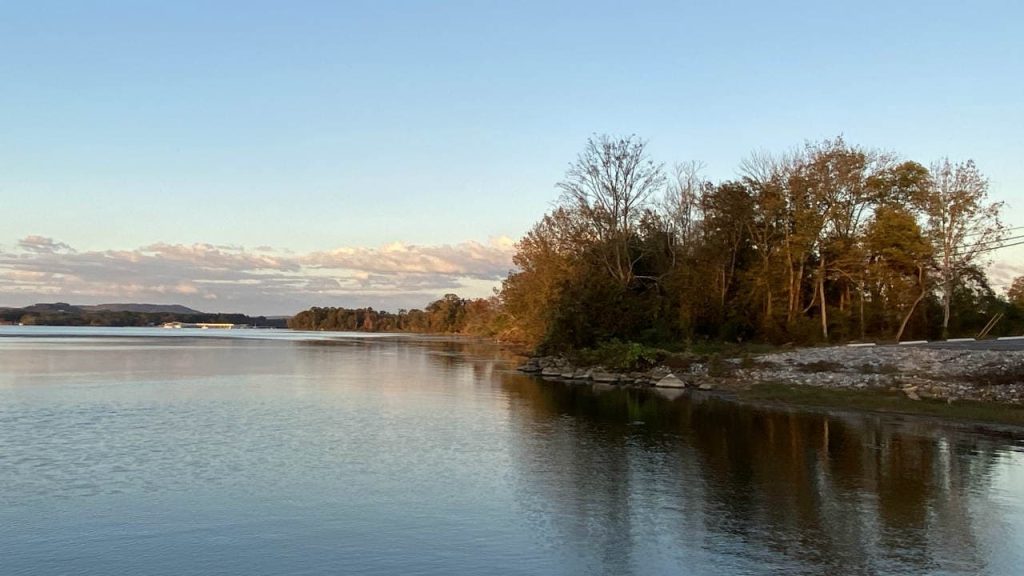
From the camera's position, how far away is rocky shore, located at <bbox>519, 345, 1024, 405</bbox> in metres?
26.3

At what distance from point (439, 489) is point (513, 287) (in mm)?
68562

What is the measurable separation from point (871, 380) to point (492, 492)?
2153cm

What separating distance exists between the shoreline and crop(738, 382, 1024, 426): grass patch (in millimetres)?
25

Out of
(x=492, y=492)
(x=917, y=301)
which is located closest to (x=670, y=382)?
(x=917, y=301)

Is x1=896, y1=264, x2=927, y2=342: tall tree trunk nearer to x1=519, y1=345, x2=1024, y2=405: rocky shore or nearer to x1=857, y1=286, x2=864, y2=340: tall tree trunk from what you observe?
x1=857, y1=286, x2=864, y2=340: tall tree trunk

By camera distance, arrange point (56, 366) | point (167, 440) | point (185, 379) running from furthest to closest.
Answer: point (56, 366) < point (185, 379) < point (167, 440)

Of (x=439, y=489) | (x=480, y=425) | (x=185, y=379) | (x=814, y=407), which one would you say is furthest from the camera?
(x=185, y=379)

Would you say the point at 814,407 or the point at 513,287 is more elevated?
the point at 513,287

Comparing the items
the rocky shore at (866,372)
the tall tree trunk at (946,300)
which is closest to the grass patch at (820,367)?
the rocky shore at (866,372)

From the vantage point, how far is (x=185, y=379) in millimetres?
37500

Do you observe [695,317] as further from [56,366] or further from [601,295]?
[56,366]

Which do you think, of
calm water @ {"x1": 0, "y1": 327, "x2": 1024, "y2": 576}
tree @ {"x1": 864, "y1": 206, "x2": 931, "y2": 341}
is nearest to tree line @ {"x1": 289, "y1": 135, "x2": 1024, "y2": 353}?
tree @ {"x1": 864, "y1": 206, "x2": 931, "y2": 341}

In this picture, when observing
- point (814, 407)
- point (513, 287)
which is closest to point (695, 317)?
point (814, 407)

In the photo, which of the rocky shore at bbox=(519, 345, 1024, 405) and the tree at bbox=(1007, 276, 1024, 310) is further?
the tree at bbox=(1007, 276, 1024, 310)
